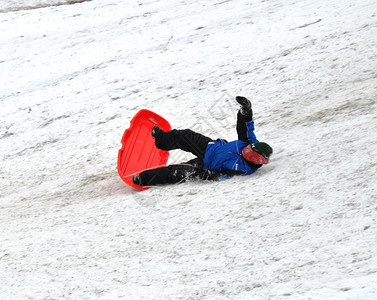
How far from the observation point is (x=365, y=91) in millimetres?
6789

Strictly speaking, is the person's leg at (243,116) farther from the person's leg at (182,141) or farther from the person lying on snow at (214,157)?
the person's leg at (182,141)

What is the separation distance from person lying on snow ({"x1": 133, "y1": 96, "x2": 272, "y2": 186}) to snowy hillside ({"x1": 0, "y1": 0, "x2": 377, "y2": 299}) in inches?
7.7

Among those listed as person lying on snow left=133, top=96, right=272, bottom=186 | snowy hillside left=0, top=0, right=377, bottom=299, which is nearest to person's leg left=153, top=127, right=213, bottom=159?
person lying on snow left=133, top=96, right=272, bottom=186

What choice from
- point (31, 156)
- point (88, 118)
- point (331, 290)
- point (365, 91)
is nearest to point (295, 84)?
point (365, 91)

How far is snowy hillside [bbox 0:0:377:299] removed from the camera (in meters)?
3.67

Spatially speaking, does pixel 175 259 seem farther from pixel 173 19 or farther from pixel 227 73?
pixel 173 19

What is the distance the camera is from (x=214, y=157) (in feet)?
18.6

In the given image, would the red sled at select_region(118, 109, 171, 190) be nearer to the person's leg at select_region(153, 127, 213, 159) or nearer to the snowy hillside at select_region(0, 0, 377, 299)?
the snowy hillside at select_region(0, 0, 377, 299)

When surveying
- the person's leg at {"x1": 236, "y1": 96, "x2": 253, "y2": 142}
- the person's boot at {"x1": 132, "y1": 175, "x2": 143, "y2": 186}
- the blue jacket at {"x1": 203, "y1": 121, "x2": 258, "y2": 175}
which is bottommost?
the person's boot at {"x1": 132, "y1": 175, "x2": 143, "y2": 186}

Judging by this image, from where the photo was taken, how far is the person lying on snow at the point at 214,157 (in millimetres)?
5375

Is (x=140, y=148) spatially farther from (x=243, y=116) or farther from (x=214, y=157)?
(x=243, y=116)

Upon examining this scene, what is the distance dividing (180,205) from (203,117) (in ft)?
9.57

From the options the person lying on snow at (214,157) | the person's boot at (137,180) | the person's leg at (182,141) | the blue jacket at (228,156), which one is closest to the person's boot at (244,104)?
the person lying on snow at (214,157)

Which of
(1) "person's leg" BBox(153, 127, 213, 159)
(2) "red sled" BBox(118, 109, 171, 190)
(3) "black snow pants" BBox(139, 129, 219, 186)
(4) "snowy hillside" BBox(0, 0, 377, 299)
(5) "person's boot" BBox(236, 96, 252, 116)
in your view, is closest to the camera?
(4) "snowy hillside" BBox(0, 0, 377, 299)
